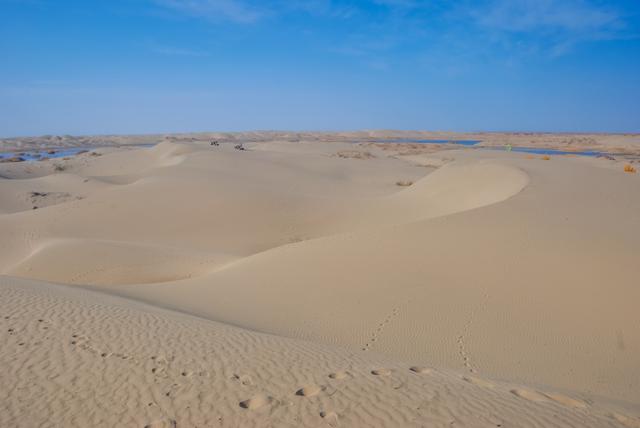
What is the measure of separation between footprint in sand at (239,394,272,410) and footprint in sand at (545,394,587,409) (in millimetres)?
2955

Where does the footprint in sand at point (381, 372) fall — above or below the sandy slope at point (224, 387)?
below

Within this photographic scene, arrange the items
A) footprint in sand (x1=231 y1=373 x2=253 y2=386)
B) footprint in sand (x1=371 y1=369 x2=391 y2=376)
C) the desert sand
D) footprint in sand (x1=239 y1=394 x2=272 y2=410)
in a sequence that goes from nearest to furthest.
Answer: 1. footprint in sand (x1=239 y1=394 x2=272 y2=410)
2. the desert sand
3. footprint in sand (x1=231 y1=373 x2=253 y2=386)
4. footprint in sand (x1=371 y1=369 x2=391 y2=376)

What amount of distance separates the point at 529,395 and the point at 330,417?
225 centimetres

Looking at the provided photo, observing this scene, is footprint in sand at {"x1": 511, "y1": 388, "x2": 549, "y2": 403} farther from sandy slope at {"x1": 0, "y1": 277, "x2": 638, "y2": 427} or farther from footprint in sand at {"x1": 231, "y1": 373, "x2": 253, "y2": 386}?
footprint in sand at {"x1": 231, "y1": 373, "x2": 253, "y2": 386}

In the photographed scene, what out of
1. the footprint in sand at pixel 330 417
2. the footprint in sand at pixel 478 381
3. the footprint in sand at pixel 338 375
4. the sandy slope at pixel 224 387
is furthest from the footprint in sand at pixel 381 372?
the footprint in sand at pixel 330 417

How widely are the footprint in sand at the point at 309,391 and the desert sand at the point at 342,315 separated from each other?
0.06 ft

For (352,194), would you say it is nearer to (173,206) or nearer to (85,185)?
(173,206)

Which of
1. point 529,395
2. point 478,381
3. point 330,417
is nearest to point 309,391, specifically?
point 330,417

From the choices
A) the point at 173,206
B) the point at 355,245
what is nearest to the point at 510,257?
the point at 355,245

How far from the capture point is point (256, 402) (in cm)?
378

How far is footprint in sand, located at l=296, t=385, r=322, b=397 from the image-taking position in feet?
13.0

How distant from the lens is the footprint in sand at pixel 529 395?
14.1ft

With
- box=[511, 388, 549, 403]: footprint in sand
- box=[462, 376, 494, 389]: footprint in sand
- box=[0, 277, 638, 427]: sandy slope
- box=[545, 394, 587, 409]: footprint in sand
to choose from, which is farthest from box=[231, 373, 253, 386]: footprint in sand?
box=[545, 394, 587, 409]: footprint in sand

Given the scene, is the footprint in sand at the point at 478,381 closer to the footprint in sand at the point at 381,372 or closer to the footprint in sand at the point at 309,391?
the footprint in sand at the point at 381,372
